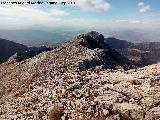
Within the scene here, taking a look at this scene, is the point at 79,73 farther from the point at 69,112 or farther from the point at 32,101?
the point at 69,112

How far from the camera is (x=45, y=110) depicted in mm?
32625

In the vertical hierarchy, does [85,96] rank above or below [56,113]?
above

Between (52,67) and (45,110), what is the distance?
2003cm

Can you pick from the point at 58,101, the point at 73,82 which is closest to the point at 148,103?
the point at 58,101

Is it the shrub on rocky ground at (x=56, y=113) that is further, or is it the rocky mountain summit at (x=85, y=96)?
the shrub on rocky ground at (x=56, y=113)

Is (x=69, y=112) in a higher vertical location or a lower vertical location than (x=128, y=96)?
lower

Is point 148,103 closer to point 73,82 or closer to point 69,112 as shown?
point 69,112

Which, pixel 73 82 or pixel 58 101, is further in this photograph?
pixel 73 82

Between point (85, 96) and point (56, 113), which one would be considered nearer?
point (56, 113)

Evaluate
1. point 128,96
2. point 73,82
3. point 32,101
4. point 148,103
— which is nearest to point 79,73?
point 73,82

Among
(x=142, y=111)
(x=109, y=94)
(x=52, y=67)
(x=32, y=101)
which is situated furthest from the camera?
(x=52, y=67)

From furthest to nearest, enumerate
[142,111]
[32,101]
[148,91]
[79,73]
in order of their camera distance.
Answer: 1. [79,73]
2. [32,101]
3. [148,91]
4. [142,111]

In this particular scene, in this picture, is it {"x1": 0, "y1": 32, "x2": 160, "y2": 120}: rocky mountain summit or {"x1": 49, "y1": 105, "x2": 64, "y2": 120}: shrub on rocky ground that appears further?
{"x1": 49, "y1": 105, "x2": 64, "y2": 120}: shrub on rocky ground

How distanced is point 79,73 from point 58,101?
36.3 feet
